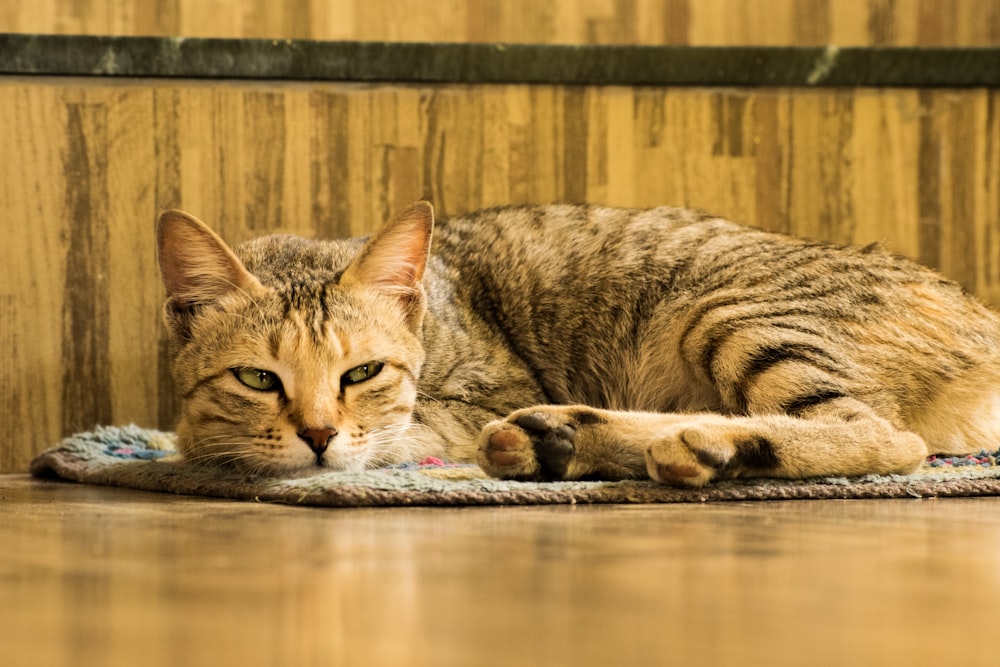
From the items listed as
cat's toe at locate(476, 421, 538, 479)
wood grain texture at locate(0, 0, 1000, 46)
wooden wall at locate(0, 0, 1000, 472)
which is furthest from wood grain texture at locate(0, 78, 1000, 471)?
cat's toe at locate(476, 421, 538, 479)

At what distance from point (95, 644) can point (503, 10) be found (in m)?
2.37

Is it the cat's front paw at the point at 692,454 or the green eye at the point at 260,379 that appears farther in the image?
the green eye at the point at 260,379

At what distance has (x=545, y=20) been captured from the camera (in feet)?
9.31

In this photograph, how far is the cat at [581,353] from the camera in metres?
1.67

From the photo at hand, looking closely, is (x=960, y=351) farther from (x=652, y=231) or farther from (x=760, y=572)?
(x=760, y=572)

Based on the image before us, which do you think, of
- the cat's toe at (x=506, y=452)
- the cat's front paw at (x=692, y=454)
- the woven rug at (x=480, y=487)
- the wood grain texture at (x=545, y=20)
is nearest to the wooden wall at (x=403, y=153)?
the wood grain texture at (x=545, y=20)

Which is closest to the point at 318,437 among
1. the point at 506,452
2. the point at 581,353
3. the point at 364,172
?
the point at 506,452

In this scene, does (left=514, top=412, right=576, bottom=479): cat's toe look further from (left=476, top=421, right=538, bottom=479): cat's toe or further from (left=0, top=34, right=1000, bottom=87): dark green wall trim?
(left=0, top=34, right=1000, bottom=87): dark green wall trim

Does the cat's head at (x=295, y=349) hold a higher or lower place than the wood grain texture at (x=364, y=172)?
lower

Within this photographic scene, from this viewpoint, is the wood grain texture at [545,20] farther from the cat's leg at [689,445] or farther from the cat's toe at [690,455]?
the cat's toe at [690,455]

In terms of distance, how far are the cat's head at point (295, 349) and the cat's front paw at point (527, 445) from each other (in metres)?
0.26

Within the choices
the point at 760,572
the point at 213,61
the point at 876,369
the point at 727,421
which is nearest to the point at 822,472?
the point at 727,421

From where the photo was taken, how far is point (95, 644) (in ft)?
2.35

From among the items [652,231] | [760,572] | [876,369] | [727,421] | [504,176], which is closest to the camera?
[760,572]
